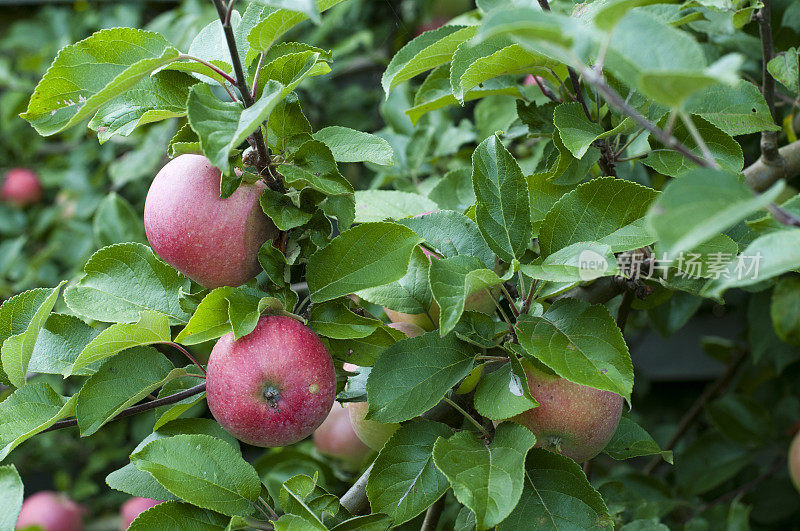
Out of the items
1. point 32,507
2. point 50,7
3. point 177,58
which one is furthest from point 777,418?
point 50,7

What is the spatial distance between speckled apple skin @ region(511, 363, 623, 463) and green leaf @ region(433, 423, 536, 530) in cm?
3

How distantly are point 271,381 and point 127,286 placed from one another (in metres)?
0.20

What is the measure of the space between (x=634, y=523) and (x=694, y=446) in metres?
0.55

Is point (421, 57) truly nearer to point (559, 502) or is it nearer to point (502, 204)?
point (502, 204)

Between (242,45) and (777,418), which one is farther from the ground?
(242,45)

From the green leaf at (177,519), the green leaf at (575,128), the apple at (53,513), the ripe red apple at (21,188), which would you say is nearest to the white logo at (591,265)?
the green leaf at (575,128)

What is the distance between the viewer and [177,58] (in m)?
0.53

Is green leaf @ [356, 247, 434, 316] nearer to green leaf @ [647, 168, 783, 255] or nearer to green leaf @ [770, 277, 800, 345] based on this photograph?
green leaf @ [647, 168, 783, 255]

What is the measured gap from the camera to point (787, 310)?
967 mm

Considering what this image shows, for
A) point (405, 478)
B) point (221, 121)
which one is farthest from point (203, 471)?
point (221, 121)

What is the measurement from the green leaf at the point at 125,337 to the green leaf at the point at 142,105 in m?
0.14

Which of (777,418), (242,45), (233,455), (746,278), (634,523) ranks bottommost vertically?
(777,418)

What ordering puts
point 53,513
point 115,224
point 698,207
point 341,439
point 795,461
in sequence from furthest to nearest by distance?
1. point 53,513
2. point 115,224
3. point 795,461
4. point 341,439
5. point 698,207

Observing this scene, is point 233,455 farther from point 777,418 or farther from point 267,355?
point 777,418
